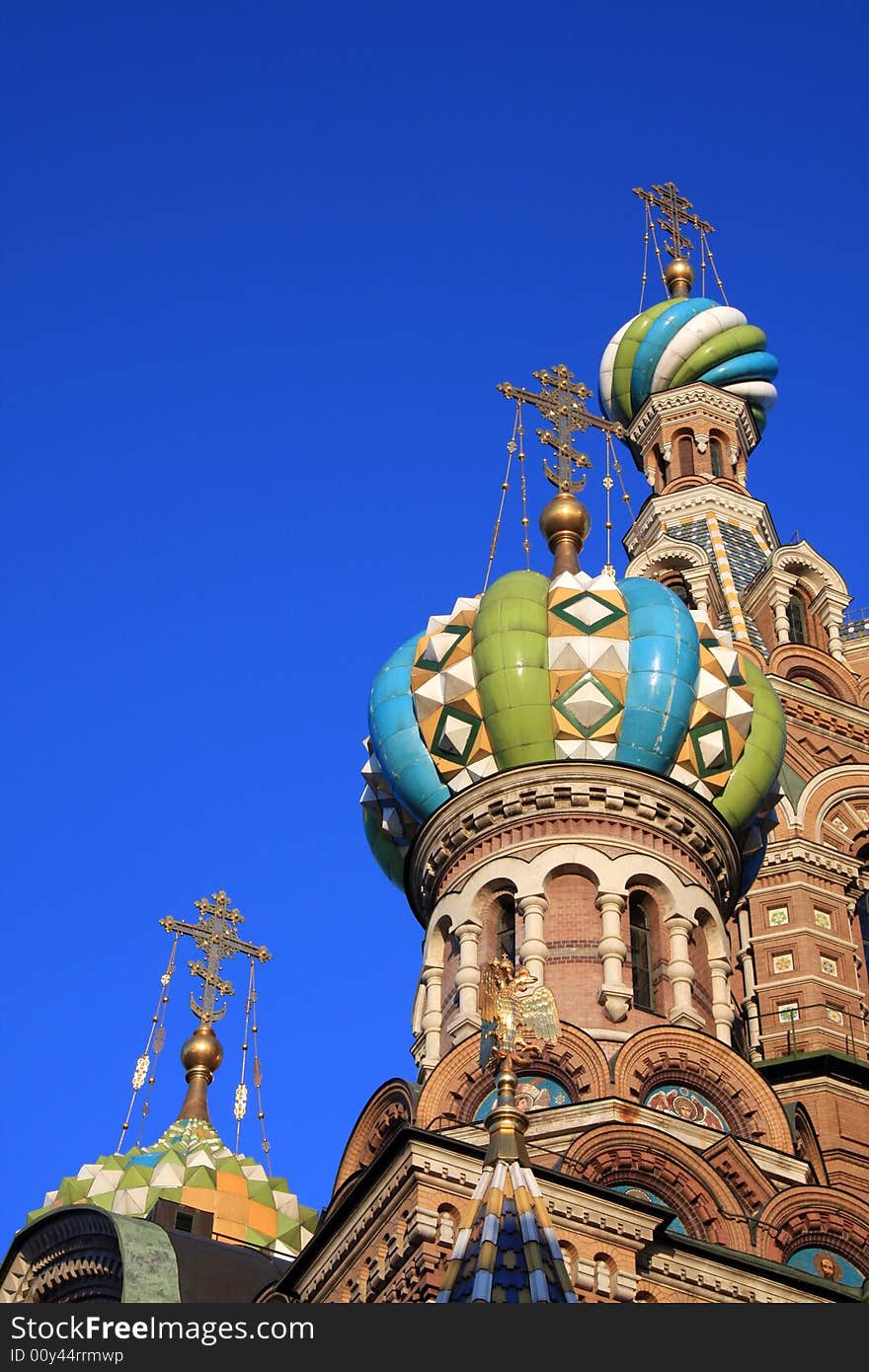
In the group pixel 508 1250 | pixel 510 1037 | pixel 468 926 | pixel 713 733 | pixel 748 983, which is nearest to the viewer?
pixel 508 1250

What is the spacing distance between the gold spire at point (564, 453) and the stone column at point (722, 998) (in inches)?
164

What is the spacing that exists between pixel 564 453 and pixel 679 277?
962 centimetres

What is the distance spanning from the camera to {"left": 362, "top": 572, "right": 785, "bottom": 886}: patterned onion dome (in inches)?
733

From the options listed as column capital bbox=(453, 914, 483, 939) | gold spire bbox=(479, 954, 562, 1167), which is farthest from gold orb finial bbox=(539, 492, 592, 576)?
gold spire bbox=(479, 954, 562, 1167)

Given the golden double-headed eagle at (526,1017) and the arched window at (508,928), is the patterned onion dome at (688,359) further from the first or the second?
the golden double-headed eagle at (526,1017)

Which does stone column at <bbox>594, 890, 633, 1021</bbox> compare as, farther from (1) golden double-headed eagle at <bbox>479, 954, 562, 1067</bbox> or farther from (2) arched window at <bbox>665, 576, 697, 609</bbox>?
(2) arched window at <bbox>665, 576, 697, 609</bbox>

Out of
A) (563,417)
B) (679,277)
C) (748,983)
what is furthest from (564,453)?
(679,277)

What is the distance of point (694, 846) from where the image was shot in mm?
18812

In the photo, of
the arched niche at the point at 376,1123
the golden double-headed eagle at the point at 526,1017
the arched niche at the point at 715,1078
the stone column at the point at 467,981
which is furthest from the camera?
the stone column at the point at 467,981

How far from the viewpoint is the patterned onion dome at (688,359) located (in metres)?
29.3

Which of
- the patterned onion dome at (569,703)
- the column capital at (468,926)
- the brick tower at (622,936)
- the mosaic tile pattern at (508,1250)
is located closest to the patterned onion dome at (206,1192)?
the brick tower at (622,936)

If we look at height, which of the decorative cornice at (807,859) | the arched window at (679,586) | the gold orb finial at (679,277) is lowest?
the decorative cornice at (807,859)

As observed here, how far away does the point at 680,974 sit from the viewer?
17969mm

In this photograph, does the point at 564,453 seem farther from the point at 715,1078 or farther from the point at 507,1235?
the point at 507,1235
